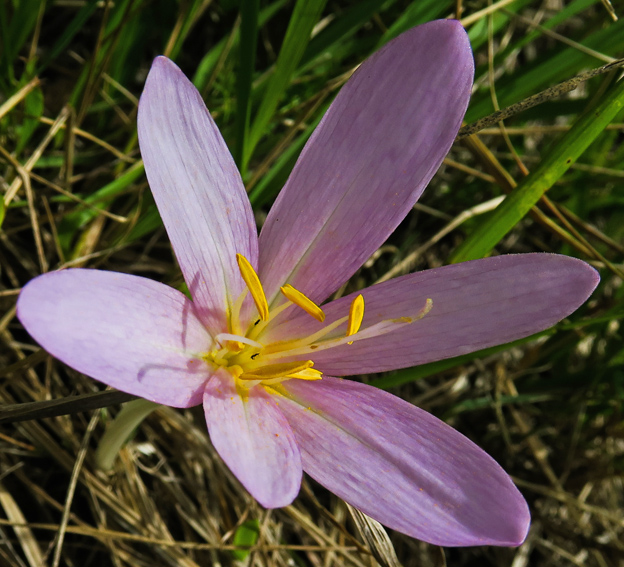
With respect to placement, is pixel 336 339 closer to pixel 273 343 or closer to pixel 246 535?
pixel 273 343

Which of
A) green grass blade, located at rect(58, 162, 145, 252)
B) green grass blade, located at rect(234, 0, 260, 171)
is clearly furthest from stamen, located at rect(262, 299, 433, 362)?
green grass blade, located at rect(58, 162, 145, 252)

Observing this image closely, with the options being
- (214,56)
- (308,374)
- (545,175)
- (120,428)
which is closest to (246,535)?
(120,428)

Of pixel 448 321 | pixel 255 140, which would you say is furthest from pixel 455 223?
pixel 448 321

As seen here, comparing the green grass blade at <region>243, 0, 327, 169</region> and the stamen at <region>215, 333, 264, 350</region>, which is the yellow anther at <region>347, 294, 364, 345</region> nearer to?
the stamen at <region>215, 333, 264, 350</region>

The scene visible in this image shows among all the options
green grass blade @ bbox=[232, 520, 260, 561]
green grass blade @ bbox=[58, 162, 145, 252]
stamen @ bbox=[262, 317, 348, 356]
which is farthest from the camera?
green grass blade @ bbox=[58, 162, 145, 252]

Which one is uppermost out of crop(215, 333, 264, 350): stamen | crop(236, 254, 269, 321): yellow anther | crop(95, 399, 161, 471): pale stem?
crop(236, 254, 269, 321): yellow anther

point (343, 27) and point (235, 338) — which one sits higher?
point (343, 27)

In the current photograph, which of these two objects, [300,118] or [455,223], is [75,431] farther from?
[455,223]
